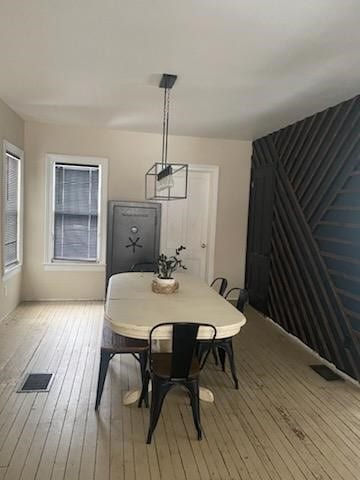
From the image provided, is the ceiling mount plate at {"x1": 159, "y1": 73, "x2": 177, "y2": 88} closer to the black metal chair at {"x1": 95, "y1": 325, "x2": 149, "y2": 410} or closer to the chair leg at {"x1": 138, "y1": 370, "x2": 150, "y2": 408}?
the black metal chair at {"x1": 95, "y1": 325, "x2": 149, "y2": 410}

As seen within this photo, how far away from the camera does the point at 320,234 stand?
3.82m

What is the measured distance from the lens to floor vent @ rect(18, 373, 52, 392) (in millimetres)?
2896

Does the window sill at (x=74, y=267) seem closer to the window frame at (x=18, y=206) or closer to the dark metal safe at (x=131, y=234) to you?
the dark metal safe at (x=131, y=234)

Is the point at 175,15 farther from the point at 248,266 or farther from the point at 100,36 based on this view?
the point at 248,266

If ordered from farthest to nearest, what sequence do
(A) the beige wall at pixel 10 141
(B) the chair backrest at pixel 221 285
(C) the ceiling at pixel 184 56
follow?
(A) the beige wall at pixel 10 141
(B) the chair backrest at pixel 221 285
(C) the ceiling at pixel 184 56

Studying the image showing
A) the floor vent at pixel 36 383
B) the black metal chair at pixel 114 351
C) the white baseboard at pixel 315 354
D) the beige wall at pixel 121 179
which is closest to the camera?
the black metal chair at pixel 114 351

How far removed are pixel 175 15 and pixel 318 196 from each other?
97.8 inches

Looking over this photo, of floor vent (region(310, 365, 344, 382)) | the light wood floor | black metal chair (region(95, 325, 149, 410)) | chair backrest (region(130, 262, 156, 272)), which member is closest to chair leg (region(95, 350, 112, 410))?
black metal chair (region(95, 325, 149, 410))

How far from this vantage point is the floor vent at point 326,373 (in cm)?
334

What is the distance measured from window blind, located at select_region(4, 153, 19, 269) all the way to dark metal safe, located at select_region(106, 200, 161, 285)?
4.17 feet

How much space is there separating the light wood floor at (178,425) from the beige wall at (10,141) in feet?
2.85

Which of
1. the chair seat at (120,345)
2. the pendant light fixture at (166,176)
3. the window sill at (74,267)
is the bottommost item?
the chair seat at (120,345)

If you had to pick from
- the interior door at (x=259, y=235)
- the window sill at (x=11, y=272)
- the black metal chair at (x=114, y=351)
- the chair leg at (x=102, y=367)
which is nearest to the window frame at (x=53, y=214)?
the window sill at (x=11, y=272)

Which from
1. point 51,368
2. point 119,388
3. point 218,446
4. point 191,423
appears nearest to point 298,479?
point 218,446
